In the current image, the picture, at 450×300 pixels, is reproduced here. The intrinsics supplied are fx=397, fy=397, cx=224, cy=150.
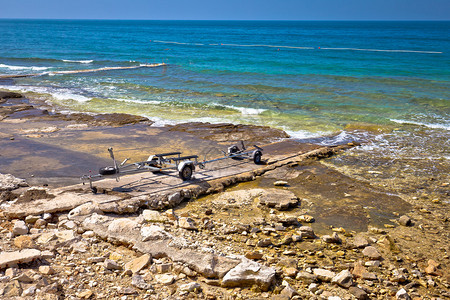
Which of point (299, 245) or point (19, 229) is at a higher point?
point (19, 229)

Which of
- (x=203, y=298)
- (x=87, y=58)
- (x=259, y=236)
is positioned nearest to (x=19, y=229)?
(x=203, y=298)

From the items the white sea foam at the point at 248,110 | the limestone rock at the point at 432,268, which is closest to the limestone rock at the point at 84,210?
the limestone rock at the point at 432,268

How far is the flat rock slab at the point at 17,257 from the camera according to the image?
20.1 ft

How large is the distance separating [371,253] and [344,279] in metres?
1.57

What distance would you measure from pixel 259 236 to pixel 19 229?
473 centimetres

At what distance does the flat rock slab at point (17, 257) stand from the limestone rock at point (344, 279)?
4930 millimetres

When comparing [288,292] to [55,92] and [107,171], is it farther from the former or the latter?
[55,92]

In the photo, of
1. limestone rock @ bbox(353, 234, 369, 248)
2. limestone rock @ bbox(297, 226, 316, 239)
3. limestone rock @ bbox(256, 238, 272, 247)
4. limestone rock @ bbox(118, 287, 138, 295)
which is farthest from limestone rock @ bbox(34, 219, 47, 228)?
limestone rock @ bbox(353, 234, 369, 248)

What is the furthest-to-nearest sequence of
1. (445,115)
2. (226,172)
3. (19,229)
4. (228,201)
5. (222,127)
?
(445,115)
(222,127)
(226,172)
(228,201)
(19,229)

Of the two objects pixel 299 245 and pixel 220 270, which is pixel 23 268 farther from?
pixel 299 245

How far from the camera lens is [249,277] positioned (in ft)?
20.7

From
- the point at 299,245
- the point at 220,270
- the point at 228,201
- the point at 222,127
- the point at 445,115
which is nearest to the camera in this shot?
the point at 220,270

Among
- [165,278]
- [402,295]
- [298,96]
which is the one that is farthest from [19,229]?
[298,96]

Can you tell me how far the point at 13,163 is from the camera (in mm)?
12992
